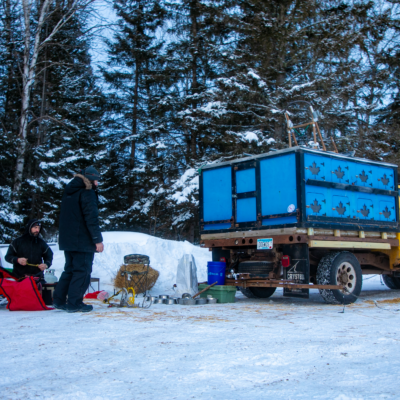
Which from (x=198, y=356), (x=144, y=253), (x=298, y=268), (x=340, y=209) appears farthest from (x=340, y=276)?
(x=144, y=253)

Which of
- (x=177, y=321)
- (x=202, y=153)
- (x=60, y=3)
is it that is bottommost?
(x=177, y=321)

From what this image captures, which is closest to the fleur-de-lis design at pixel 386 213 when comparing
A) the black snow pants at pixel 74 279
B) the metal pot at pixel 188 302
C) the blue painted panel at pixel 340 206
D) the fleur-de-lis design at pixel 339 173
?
the blue painted panel at pixel 340 206

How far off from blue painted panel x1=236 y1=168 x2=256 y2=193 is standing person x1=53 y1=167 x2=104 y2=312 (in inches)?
109

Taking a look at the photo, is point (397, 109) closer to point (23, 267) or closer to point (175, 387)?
point (23, 267)

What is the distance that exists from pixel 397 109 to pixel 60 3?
17.3 metres

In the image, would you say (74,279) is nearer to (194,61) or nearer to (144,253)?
(144,253)

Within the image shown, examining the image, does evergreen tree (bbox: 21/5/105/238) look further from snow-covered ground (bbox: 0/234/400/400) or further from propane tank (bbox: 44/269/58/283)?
snow-covered ground (bbox: 0/234/400/400)

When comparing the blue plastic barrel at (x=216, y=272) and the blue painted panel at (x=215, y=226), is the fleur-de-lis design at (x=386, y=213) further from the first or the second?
the blue plastic barrel at (x=216, y=272)

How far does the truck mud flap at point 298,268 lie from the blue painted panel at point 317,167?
1.12m

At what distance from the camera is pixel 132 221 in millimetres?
25531

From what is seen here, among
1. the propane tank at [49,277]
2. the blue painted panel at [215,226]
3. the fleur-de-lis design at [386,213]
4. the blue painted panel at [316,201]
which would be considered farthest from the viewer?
the fleur-de-lis design at [386,213]

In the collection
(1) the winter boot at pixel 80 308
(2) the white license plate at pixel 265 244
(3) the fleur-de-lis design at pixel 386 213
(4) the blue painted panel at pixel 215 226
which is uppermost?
(3) the fleur-de-lis design at pixel 386 213

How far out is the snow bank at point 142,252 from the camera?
10903mm

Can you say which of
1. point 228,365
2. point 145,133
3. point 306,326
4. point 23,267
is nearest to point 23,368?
point 228,365
